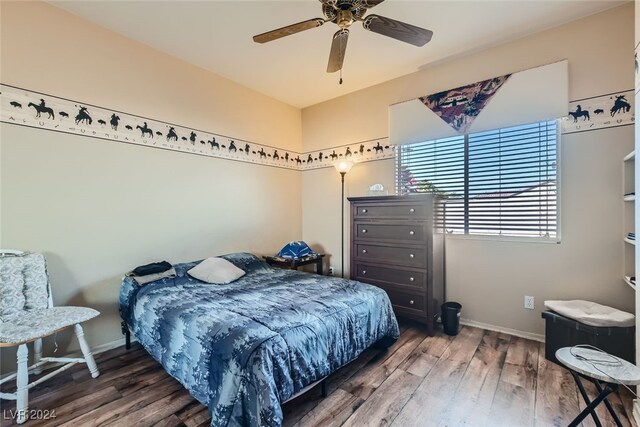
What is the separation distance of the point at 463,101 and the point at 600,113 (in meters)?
1.08

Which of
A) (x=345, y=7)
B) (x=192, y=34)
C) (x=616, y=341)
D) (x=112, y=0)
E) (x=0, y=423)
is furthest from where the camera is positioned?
(x=192, y=34)

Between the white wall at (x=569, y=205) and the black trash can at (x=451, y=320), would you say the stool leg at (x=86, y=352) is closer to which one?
the black trash can at (x=451, y=320)

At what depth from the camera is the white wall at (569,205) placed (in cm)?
231

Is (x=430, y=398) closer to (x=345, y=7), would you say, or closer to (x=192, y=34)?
(x=345, y=7)

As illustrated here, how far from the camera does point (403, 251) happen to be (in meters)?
2.96

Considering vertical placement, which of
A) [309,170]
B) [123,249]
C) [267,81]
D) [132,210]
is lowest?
[123,249]

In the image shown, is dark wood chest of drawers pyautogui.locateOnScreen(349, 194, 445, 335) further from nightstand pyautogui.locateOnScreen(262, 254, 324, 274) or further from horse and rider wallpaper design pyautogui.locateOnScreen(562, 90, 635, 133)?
horse and rider wallpaper design pyautogui.locateOnScreen(562, 90, 635, 133)

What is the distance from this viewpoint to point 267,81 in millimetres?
3527

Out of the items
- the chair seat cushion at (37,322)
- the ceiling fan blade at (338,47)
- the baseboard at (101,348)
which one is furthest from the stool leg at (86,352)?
the ceiling fan blade at (338,47)

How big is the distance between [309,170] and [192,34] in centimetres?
222

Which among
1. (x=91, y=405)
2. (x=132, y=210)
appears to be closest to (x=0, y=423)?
(x=91, y=405)

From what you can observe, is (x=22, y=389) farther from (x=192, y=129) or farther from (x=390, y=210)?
(x=390, y=210)

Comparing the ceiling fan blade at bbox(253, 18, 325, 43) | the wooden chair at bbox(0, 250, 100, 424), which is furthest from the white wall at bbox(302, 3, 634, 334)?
the wooden chair at bbox(0, 250, 100, 424)

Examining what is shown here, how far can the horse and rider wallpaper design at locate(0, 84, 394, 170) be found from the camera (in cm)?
218
